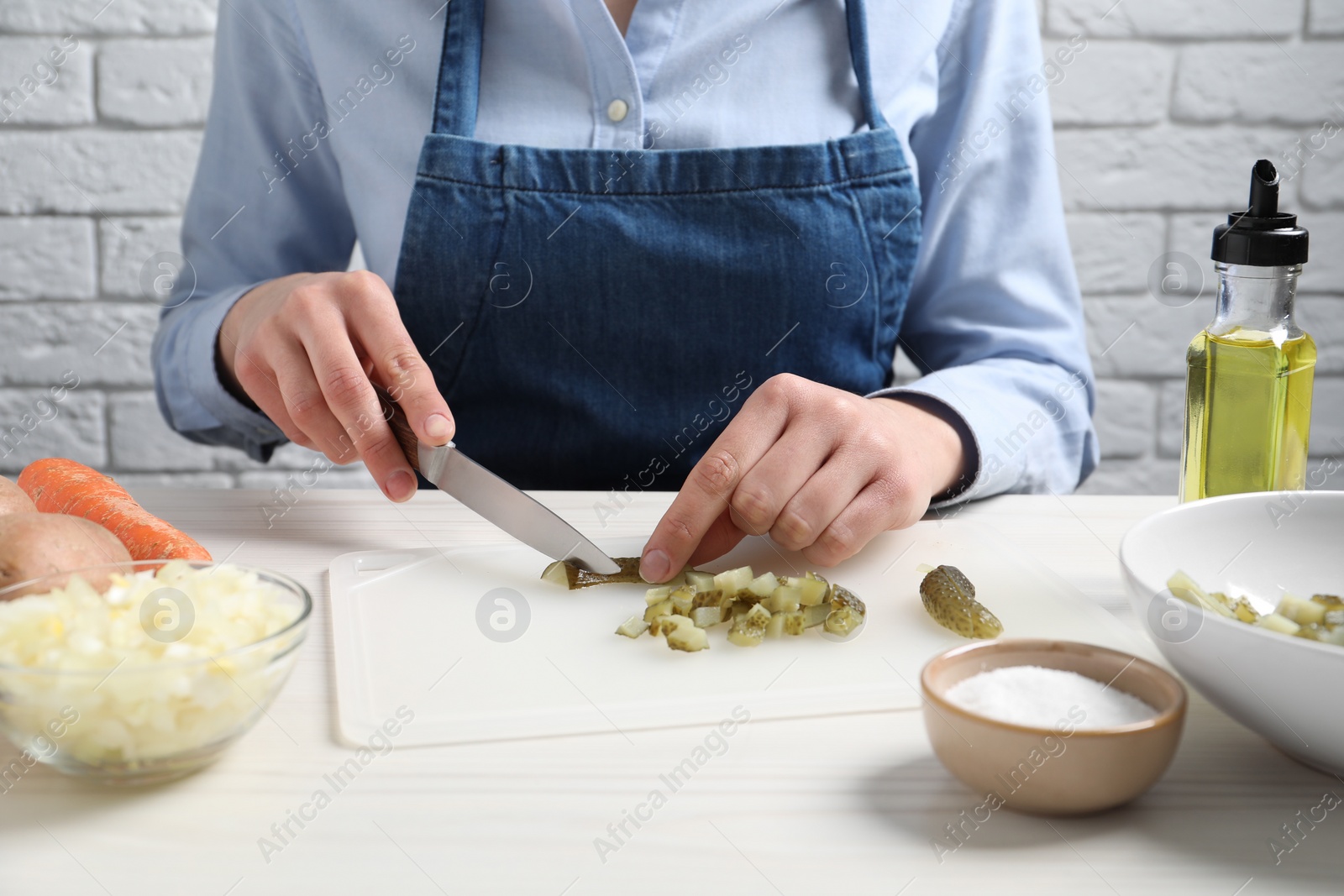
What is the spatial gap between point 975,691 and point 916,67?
2.31 feet

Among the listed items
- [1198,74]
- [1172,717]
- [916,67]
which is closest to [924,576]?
[1172,717]

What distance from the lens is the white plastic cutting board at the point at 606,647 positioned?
537 mm

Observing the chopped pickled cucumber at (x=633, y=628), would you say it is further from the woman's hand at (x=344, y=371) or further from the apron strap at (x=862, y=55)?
the apron strap at (x=862, y=55)

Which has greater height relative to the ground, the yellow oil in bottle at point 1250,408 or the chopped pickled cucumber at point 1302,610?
the yellow oil in bottle at point 1250,408

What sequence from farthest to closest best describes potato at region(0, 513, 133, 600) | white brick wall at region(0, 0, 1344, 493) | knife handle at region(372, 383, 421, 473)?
white brick wall at region(0, 0, 1344, 493) < knife handle at region(372, 383, 421, 473) < potato at region(0, 513, 133, 600)

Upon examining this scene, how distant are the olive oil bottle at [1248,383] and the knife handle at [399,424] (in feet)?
1.62

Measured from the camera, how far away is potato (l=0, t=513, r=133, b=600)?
524mm

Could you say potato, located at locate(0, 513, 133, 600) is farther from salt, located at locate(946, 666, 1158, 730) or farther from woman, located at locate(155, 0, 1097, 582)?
salt, located at locate(946, 666, 1158, 730)

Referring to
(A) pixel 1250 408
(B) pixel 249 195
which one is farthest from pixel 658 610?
(B) pixel 249 195

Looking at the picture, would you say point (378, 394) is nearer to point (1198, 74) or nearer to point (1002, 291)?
point (1002, 291)

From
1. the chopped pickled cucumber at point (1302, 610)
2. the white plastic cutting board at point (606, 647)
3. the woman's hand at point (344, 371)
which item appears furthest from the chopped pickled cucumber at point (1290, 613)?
the woman's hand at point (344, 371)

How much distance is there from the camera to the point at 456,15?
926 millimetres

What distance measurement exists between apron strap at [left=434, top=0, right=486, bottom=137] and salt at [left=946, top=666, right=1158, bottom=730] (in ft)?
2.18

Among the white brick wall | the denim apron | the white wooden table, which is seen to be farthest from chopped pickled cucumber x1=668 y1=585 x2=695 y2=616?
the white brick wall
